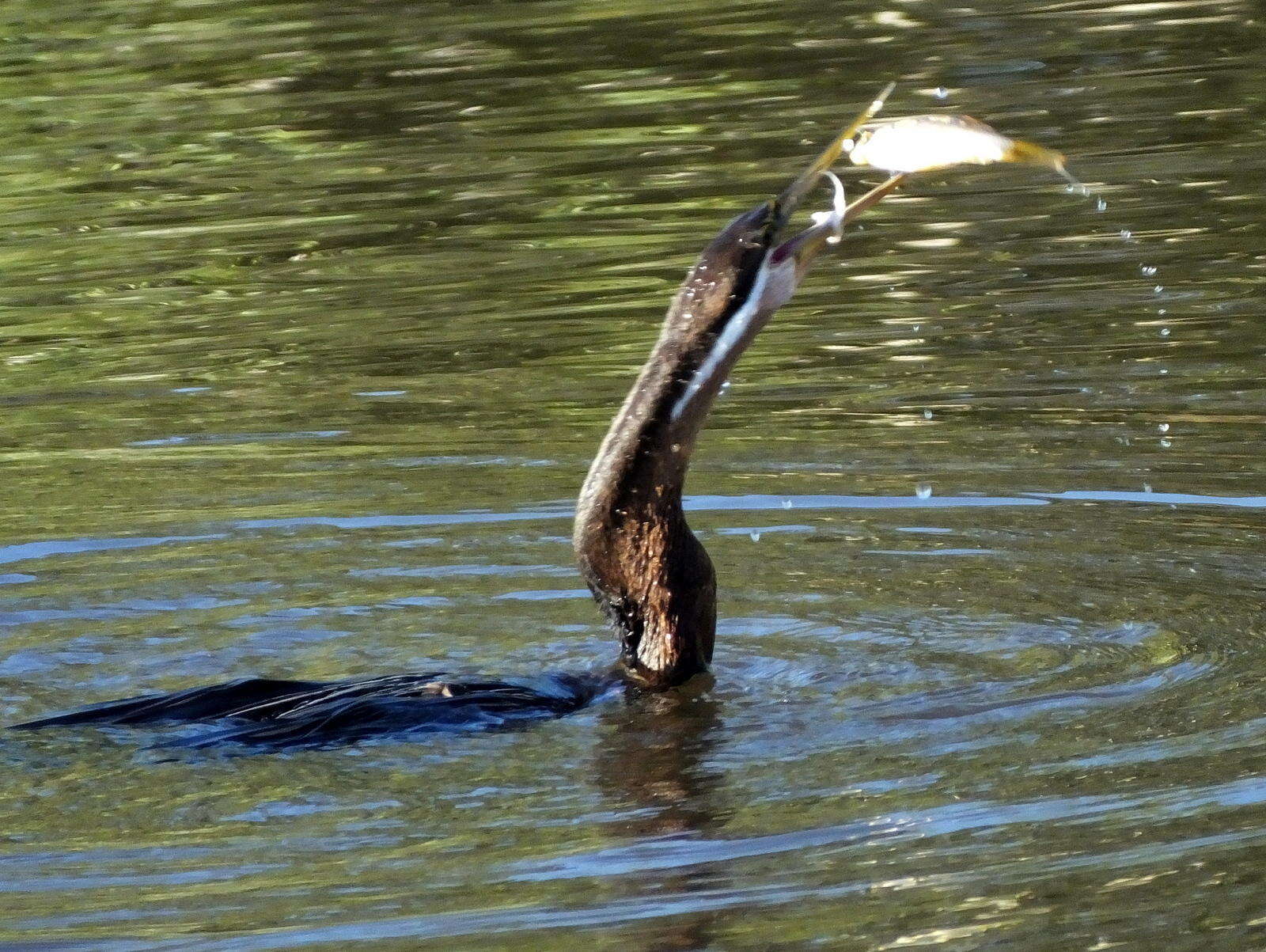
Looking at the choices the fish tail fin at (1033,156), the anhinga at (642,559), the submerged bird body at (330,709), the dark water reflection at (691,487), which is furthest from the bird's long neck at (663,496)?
the fish tail fin at (1033,156)

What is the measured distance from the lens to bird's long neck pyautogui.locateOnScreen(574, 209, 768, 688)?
6.09 metres

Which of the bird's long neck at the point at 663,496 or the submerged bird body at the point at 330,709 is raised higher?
the bird's long neck at the point at 663,496

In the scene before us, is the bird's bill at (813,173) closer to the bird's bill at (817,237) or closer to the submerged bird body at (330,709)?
the bird's bill at (817,237)

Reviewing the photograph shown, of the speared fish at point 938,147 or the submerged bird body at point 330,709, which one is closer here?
the submerged bird body at point 330,709

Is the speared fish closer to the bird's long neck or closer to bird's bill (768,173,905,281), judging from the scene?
bird's bill (768,173,905,281)

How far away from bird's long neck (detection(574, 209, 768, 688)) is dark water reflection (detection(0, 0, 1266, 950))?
223 millimetres

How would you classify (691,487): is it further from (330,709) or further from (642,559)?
(330,709)

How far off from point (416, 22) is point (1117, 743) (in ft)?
44.0

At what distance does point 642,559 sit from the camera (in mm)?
6223

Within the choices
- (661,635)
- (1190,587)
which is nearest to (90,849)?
(661,635)

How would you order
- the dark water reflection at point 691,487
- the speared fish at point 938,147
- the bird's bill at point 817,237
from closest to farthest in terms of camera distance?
the dark water reflection at point 691,487, the speared fish at point 938,147, the bird's bill at point 817,237

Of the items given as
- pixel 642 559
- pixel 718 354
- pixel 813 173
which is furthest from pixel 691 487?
pixel 813 173

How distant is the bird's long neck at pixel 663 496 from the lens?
609 centimetres

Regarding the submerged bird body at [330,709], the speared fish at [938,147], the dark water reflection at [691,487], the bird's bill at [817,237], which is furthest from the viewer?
the bird's bill at [817,237]
